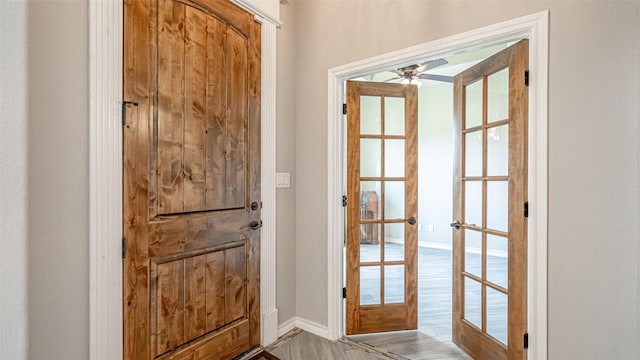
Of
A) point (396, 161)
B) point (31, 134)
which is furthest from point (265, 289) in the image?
point (31, 134)

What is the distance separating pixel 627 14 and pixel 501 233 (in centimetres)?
130

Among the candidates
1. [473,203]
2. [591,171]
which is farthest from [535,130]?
[473,203]

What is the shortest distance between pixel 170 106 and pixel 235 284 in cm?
124

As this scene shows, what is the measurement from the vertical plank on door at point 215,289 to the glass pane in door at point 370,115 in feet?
4.96

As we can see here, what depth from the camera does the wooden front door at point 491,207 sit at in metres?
1.87

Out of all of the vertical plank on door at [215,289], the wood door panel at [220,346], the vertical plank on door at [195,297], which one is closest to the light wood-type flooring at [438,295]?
the wood door panel at [220,346]

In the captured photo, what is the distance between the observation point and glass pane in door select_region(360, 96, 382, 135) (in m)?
2.63

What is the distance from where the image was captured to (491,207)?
212 cm

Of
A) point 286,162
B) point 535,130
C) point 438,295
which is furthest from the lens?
point 438,295

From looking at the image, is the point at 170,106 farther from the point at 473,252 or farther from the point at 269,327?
the point at 473,252

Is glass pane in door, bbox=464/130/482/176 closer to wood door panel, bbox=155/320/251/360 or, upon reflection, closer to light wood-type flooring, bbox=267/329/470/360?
light wood-type flooring, bbox=267/329/470/360

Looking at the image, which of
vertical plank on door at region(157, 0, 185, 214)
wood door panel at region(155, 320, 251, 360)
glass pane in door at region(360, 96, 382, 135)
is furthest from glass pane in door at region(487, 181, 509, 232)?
vertical plank on door at region(157, 0, 185, 214)

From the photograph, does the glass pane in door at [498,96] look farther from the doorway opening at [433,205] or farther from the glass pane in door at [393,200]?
the glass pane in door at [393,200]
